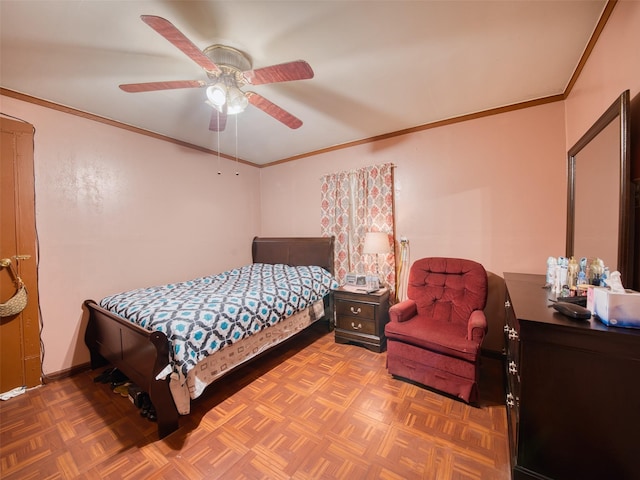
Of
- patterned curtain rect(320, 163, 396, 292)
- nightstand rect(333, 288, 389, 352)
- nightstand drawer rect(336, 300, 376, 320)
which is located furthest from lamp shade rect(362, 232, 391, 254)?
nightstand drawer rect(336, 300, 376, 320)

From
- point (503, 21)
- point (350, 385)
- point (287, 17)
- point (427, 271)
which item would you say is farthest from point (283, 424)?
point (503, 21)

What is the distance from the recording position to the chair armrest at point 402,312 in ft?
7.64

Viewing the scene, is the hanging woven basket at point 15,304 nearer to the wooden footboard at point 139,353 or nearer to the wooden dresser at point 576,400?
the wooden footboard at point 139,353

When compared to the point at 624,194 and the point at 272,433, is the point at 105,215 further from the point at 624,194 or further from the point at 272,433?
the point at 624,194

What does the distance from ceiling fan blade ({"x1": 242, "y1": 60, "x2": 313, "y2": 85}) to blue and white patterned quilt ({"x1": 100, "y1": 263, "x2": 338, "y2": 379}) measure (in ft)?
5.64

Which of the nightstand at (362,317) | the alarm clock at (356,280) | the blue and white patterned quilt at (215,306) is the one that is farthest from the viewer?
the alarm clock at (356,280)

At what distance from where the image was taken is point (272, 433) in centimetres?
172

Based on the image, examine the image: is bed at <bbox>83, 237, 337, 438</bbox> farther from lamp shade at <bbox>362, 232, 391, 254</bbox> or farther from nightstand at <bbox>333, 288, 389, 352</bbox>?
lamp shade at <bbox>362, 232, 391, 254</bbox>

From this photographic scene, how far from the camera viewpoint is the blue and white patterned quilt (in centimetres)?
179

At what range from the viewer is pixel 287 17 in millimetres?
1453

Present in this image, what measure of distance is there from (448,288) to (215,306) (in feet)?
7.29

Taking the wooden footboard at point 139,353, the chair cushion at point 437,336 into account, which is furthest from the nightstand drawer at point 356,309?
the wooden footboard at point 139,353

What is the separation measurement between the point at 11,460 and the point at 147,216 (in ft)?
7.32

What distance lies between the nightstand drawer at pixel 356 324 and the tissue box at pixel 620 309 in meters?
2.00
